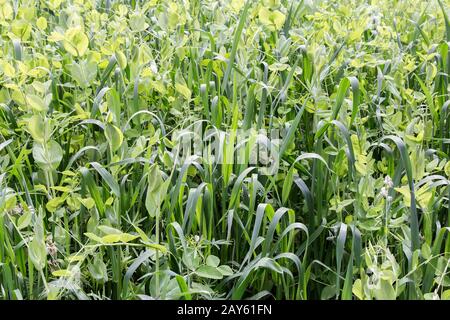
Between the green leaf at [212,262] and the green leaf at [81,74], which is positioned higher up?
the green leaf at [81,74]

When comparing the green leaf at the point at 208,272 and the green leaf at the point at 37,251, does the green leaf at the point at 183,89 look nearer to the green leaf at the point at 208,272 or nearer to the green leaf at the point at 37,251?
the green leaf at the point at 208,272

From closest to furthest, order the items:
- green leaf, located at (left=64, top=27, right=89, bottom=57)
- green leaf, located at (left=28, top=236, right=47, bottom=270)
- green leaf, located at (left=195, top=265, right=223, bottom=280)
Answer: green leaf, located at (left=28, top=236, right=47, bottom=270), green leaf, located at (left=195, top=265, right=223, bottom=280), green leaf, located at (left=64, top=27, right=89, bottom=57)

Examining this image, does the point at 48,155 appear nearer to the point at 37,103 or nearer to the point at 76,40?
the point at 37,103

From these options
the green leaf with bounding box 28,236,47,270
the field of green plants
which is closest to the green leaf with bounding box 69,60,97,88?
the field of green plants

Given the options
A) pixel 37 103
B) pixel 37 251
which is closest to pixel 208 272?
pixel 37 251

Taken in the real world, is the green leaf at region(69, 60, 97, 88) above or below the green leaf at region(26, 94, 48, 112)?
above

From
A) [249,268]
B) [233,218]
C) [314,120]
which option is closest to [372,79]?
[314,120]

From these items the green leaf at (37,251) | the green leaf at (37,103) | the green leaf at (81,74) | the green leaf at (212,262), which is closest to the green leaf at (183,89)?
the green leaf at (81,74)

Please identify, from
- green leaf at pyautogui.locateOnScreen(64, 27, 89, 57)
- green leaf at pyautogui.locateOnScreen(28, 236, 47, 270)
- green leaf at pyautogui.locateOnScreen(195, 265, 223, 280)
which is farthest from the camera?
green leaf at pyautogui.locateOnScreen(64, 27, 89, 57)

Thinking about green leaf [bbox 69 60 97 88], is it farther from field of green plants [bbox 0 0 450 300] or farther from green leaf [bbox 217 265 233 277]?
green leaf [bbox 217 265 233 277]

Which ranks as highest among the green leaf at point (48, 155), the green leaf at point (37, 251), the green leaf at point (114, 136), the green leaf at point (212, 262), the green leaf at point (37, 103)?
the green leaf at point (37, 103)

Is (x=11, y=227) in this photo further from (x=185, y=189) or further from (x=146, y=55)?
(x=146, y=55)

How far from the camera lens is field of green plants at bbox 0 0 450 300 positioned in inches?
57.9

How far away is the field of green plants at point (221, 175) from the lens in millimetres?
1471
